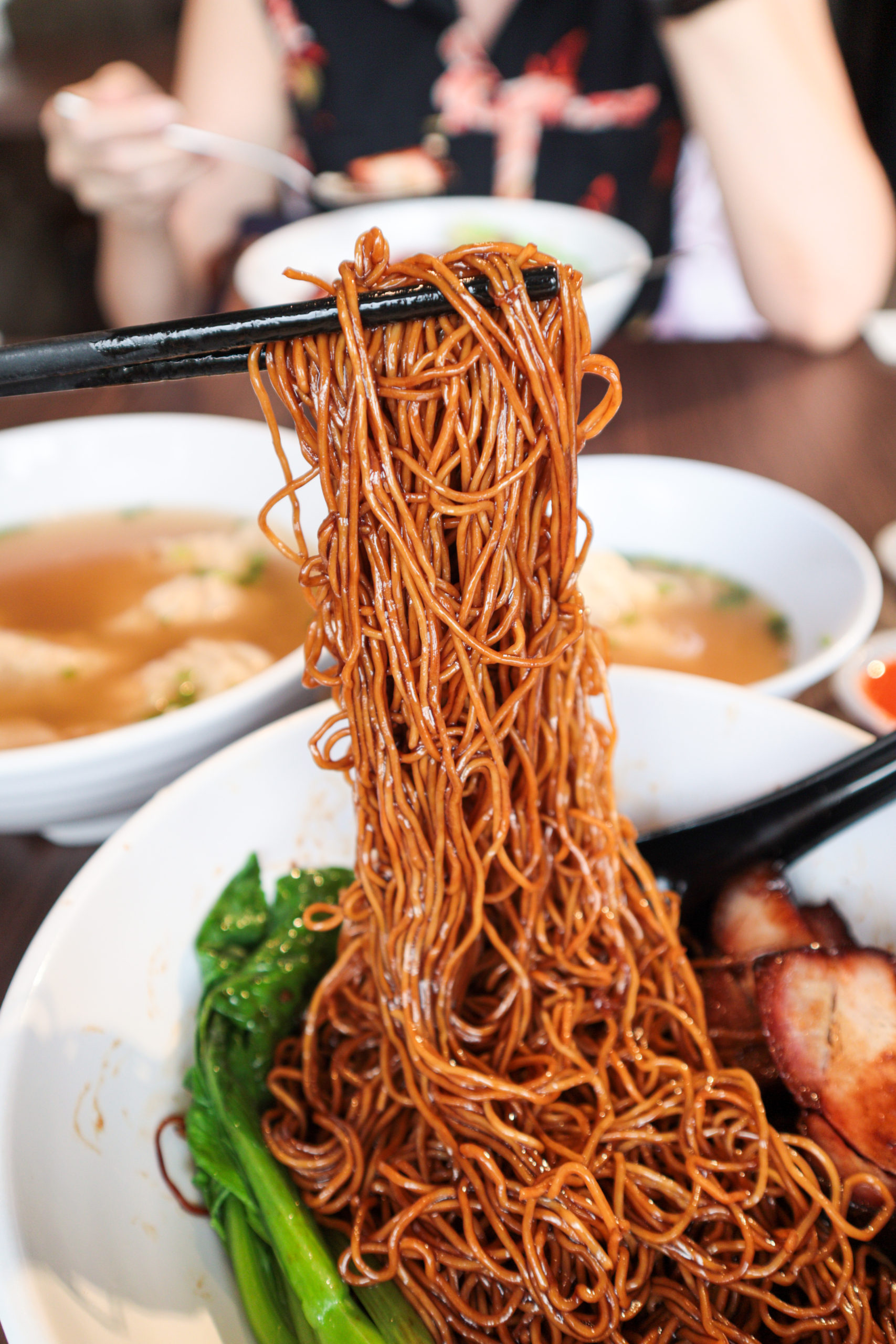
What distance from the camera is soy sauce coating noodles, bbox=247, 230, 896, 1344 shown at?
611 millimetres

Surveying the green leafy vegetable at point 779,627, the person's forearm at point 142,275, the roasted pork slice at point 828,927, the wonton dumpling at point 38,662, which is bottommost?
the roasted pork slice at point 828,927

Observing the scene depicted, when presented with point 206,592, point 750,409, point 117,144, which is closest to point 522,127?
point 117,144

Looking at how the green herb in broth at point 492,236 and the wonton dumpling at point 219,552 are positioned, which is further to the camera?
the green herb in broth at point 492,236

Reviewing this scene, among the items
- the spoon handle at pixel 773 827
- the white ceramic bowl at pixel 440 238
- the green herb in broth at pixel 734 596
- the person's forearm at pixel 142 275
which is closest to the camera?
the spoon handle at pixel 773 827

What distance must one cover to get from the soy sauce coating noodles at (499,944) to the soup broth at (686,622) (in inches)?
20.0

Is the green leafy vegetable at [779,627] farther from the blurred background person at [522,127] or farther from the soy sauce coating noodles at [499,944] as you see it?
the blurred background person at [522,127]

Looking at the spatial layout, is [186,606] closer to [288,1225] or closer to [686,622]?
[686,622]

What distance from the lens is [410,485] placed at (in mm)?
636

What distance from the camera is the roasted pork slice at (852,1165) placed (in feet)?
2.40

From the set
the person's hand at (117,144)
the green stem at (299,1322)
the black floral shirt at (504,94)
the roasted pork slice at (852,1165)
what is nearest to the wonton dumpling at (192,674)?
the green stem at (299,1322)

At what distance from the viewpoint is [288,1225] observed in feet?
2.33

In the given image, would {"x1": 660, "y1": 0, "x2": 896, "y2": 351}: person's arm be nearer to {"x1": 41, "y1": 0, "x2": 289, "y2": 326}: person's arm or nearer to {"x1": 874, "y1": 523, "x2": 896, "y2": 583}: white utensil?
{"x1": 874, "y1": 523, "x2": 896, "y2": 583}: white utensil

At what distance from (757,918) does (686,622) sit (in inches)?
24.6

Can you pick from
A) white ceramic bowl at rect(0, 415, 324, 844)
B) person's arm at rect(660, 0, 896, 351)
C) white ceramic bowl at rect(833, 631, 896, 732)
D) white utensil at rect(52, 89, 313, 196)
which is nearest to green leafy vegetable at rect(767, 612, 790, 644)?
white ceramic bowl at rect(833, 631, 896, 732)
